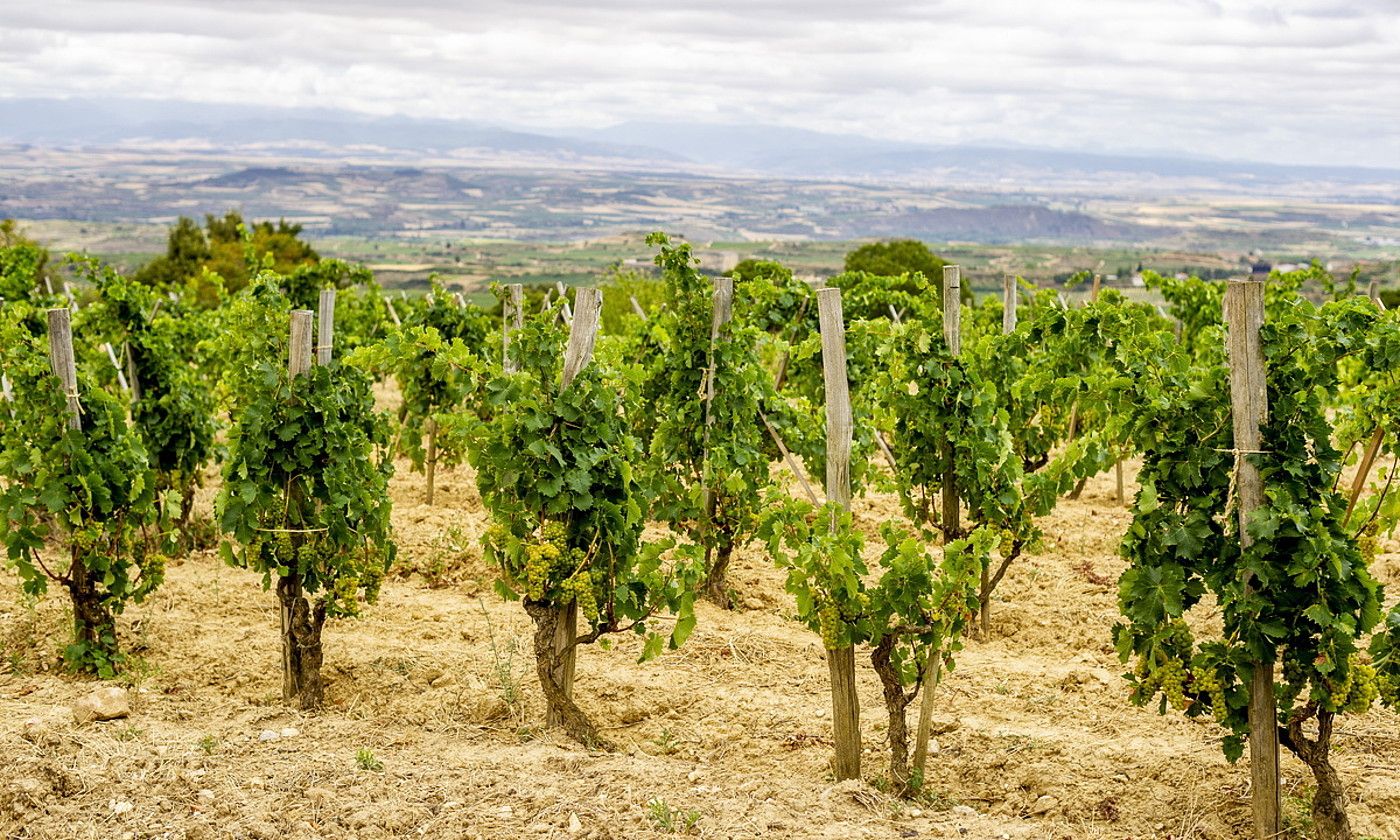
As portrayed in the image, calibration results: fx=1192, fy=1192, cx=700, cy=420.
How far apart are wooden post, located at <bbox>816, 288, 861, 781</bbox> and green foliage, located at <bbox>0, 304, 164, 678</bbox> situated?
393 centimetres

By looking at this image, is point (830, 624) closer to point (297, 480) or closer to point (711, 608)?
point (297, 480)

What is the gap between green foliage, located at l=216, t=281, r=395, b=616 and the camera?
20.0ft

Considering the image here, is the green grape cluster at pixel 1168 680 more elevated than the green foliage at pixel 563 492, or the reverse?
the green foliage at pixel 563 492

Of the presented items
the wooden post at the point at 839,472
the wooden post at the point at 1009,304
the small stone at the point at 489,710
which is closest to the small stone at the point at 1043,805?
the wooden post at the point at 839,472

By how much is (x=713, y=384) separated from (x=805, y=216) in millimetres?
173748

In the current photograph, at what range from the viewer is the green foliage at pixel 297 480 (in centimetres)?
608

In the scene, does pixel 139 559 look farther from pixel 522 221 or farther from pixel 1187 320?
pixel 522 221

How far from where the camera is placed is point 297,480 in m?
6.23

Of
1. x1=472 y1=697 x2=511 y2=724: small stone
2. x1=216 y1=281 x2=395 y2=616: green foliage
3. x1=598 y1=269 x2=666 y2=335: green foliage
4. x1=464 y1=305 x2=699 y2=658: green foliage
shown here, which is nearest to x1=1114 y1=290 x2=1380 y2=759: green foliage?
x1=464 y1=305 x2=699 y2=658: green foliage

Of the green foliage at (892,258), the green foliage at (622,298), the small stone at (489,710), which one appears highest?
the green foliage at (892,258)

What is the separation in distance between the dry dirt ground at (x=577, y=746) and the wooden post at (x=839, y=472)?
0.17 meters

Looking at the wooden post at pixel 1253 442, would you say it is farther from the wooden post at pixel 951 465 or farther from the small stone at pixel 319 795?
the small stone at pixel 319 795

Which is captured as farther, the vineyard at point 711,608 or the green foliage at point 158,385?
the green foliage at point 158,385

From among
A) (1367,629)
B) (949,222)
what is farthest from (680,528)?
(949,222)
